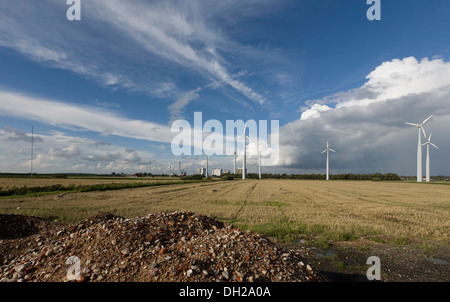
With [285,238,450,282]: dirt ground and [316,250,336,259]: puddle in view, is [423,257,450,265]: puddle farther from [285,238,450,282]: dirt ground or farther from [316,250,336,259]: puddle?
[316,250,336,259]: puddle

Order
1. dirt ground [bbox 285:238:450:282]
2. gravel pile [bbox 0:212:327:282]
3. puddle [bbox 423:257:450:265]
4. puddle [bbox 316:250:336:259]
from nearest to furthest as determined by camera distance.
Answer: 1. gravel pile [bbox 0:212:327:282]
2. dirt ground [bbox 285:238:450:282]
3. puddle [bbox 423:257:450:265]
4. puddle [bbox 316:250:336:259]

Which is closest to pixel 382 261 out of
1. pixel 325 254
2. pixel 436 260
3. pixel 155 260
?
pixel 325 254

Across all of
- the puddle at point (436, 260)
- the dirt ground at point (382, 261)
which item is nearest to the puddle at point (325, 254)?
the dirt ground at point (382, 261)

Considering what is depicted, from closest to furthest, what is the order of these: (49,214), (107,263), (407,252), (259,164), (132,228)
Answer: (107,263) → (132,228) → (407,252) → (49,214) → (259,164)

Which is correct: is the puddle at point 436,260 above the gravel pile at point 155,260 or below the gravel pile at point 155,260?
below

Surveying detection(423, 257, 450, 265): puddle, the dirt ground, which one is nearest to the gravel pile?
the dirt ground

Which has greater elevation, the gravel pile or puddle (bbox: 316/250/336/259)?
the gravel pile

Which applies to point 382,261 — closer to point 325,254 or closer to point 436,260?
point 325,254

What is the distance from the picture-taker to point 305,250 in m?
10.2

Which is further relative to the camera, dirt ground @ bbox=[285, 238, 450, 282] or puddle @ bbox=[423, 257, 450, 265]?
puddle @ bbox=[423, 257, 450, 265]

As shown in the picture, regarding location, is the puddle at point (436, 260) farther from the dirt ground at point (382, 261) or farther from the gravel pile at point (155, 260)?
the gravel pile at point (155, 260)
